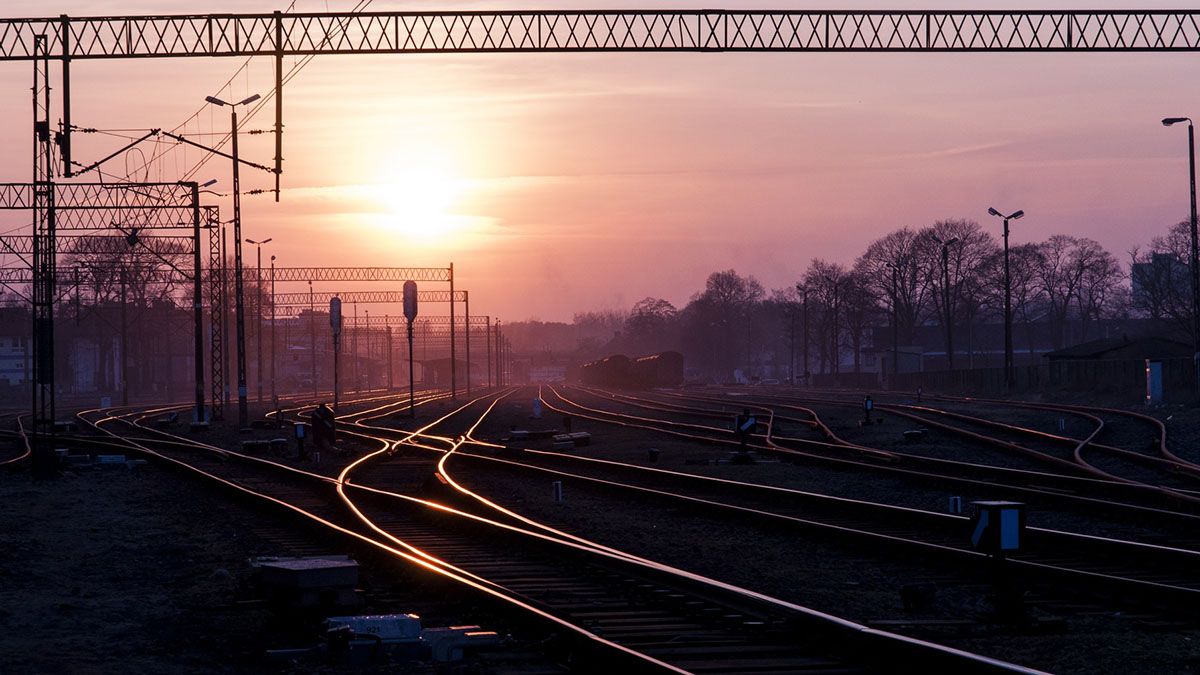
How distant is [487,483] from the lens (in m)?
23.4

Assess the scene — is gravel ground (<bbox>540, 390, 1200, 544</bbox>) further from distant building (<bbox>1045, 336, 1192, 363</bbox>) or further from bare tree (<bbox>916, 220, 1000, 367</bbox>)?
bare tree (<bbox>916, 220, 1000, 367</bbox>)

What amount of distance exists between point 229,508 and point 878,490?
9.06 meters

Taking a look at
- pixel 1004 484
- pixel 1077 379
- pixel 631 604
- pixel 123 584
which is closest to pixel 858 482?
pixel 1004 484

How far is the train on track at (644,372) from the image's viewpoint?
106 meters

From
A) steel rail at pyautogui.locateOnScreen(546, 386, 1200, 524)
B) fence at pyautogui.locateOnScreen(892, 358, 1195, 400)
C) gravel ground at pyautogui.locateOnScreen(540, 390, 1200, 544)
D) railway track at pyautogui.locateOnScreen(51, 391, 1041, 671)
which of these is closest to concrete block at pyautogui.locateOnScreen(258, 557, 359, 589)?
railway track at pyautogui.locateOnScreen(51, 391, 1041, 671)

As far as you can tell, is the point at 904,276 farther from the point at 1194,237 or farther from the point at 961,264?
the point at 1194,237

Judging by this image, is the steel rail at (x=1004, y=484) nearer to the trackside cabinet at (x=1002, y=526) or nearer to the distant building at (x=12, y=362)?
the trackside cabinet at (x=1002, y=526)

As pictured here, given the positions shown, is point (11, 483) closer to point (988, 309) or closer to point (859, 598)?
point (859, 598)

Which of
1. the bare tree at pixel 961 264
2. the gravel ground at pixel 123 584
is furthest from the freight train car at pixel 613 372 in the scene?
the gravel ground at pixel 123 584

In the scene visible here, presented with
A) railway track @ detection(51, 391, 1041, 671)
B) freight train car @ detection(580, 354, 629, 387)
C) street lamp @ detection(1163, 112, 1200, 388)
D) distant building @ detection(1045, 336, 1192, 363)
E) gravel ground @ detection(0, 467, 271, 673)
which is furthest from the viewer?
freight train car @ detection(580, 354, 629, 387)

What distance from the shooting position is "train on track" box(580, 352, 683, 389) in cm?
10600

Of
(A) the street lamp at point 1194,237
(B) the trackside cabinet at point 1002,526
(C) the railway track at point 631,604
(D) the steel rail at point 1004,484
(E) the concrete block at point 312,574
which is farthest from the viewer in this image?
(A) the street lamp at point 1194,237

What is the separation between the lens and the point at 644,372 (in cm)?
10606

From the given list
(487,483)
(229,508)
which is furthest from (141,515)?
(487,483)
